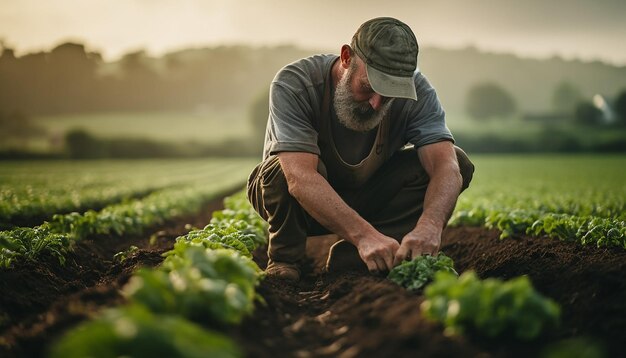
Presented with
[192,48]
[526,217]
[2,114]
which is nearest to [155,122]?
[2,114]

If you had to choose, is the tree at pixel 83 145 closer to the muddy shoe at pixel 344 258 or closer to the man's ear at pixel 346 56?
the muddy shoe at pixel 344 258

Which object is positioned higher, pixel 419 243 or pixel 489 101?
pixel 419 243

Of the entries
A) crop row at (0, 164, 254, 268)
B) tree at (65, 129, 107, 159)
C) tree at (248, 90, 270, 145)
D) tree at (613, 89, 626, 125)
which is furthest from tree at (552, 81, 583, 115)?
crop row at (0, 164, 254, 268)

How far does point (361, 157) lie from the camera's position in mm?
5230

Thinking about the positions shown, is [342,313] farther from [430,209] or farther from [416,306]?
[430,209]

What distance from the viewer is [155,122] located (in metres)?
75.9

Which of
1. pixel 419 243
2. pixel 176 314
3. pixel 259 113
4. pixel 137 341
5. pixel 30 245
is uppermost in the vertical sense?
pixel 137 341

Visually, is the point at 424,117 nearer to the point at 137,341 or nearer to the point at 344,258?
the point at 344,258

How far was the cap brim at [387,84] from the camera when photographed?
14.3 ft

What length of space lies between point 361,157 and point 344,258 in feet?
2.99

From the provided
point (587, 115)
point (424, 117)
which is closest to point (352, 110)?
point (424, 117)

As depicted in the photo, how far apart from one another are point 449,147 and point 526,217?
2337mm

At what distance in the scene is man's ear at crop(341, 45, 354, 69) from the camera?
4.70m

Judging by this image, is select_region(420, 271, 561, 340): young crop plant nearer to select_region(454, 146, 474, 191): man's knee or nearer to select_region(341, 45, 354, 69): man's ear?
select_region(341, 45, 354, 69): man's ear
